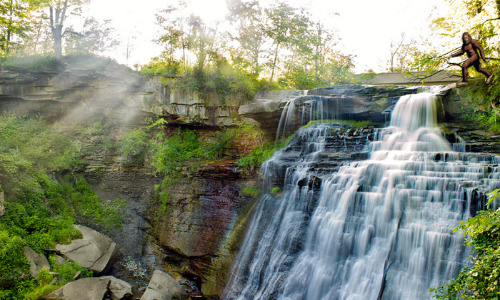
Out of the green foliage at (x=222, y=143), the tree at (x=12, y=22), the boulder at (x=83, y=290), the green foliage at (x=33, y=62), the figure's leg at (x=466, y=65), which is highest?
the tree at (x=12, y=22)

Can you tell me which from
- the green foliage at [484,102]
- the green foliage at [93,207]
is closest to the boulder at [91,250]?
the green foliage at [93,207]

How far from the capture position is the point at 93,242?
12172 millimetres

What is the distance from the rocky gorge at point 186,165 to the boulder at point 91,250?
0.15ft

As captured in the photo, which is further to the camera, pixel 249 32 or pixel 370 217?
pixel 249 32

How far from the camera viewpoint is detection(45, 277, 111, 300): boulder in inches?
371

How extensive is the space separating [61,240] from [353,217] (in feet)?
34.7

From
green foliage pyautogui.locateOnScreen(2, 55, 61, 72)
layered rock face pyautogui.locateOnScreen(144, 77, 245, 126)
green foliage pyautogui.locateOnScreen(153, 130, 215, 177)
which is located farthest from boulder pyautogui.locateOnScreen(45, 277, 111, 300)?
green foliage pyautogui.locateOnScreen(2, 55, 61, 72)

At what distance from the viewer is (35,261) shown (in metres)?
10.3

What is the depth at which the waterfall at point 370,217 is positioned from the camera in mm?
7109

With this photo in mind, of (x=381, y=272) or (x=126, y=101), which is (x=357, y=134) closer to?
(x=381, y=272)

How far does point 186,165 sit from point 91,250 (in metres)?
5.22

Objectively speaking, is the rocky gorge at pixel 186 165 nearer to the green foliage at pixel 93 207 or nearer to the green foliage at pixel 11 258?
the green foliage at pixel 93 207

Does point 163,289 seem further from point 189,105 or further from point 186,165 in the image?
point 189,105

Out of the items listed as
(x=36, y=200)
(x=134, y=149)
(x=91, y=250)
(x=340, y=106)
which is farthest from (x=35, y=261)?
(x=340, y=106)
